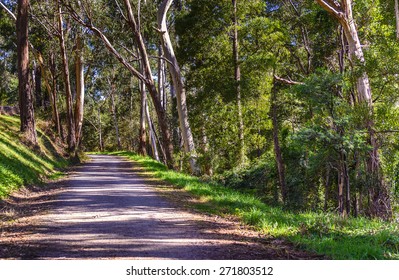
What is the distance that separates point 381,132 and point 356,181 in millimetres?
1885

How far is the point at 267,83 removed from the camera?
20.4 m

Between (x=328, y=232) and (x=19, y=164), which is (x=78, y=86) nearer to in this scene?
(x=19, y=164)

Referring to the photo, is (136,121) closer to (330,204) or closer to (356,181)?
(330,204)

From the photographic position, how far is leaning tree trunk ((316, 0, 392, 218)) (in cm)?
1202

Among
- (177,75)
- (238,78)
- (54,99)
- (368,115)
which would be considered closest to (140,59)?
(177,75)

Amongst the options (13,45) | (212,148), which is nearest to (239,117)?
(212,148)

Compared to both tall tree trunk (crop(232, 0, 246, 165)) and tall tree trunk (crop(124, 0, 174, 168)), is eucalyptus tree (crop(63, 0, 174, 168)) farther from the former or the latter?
tall tree trunk (crop(232, 0, 246, 165))

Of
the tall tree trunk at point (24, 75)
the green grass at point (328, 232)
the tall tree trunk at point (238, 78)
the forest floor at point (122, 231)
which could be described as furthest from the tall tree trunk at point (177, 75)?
the green grass at point (328, 232)

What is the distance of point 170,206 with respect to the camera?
9.28 metres

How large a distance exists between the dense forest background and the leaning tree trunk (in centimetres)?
4

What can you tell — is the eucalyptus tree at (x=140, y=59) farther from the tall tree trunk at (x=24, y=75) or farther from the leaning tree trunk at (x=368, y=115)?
the leaning tree trunk at (x=368, y=115)

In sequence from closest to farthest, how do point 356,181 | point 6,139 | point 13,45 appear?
point 356,181, point 6,139, point 13,45

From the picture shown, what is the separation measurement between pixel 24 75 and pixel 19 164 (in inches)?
171

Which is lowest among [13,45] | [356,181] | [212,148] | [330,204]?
[330,204]
